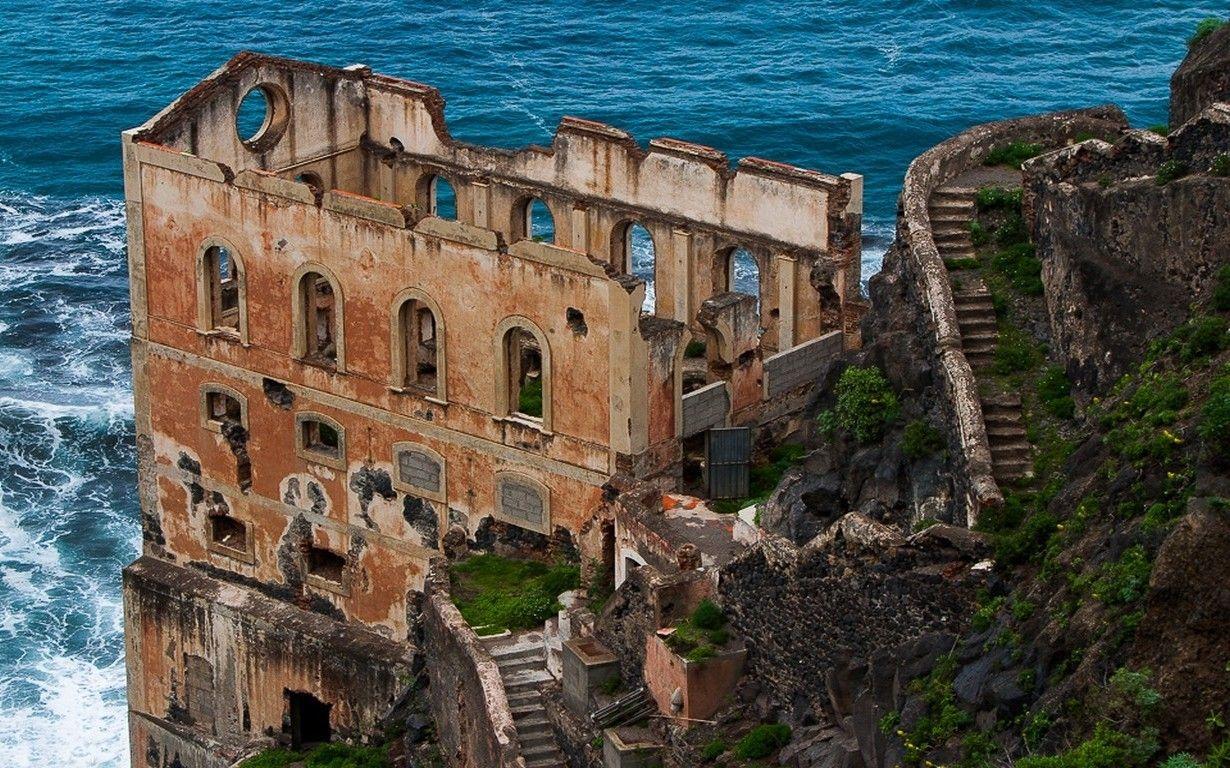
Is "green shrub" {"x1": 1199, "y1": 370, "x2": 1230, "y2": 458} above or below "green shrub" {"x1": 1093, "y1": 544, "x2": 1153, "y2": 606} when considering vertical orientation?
above

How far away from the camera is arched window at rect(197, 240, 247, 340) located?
62.2 m

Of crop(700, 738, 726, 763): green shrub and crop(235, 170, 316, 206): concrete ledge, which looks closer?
crop(700, 738, 726, 763): green shrub

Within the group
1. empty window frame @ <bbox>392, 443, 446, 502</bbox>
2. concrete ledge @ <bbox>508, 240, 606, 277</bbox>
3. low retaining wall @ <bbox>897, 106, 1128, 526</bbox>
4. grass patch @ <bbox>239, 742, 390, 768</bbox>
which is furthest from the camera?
empty window frame @ <bbox>392, 443, 446, 502</bbox>

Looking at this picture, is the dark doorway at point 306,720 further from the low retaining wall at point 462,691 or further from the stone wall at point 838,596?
the stone wall at point 838,596

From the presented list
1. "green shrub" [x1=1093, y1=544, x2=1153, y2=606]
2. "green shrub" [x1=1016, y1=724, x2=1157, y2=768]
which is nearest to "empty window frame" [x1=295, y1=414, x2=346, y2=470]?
"green shrub" [x1=1093, y1=544, x2=1153, y2=606]

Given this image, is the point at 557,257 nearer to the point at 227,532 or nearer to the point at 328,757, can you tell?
the point at 328,757

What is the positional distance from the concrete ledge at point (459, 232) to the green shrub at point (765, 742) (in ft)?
49.6

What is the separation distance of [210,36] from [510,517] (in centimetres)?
6564

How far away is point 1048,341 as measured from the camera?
5006 centimetres

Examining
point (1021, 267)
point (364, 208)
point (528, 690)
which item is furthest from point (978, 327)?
Result: point (364, 208)

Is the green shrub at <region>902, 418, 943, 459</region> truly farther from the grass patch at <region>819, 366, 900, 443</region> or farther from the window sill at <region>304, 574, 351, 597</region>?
the window sill at <region>304, 574, 351, 597</region>

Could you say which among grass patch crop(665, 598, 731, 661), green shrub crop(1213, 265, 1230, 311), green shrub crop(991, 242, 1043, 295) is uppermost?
green shrub crop(1213, 265, 1230, 311)

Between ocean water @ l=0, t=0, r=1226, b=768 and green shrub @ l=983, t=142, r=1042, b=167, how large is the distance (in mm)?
28385

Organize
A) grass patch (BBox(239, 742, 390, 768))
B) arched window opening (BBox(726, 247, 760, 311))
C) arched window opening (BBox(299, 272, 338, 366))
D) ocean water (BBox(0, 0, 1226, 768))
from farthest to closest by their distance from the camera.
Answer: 1. arched window opening (BBox(726, 247, 760, 311))
2. ocean water (BBox(0, 0, 1226, 768))
3. arched window opening (BBox(299, 272, 338, 366))
4. grass patch (BBox(239, 742, 390, 768))
